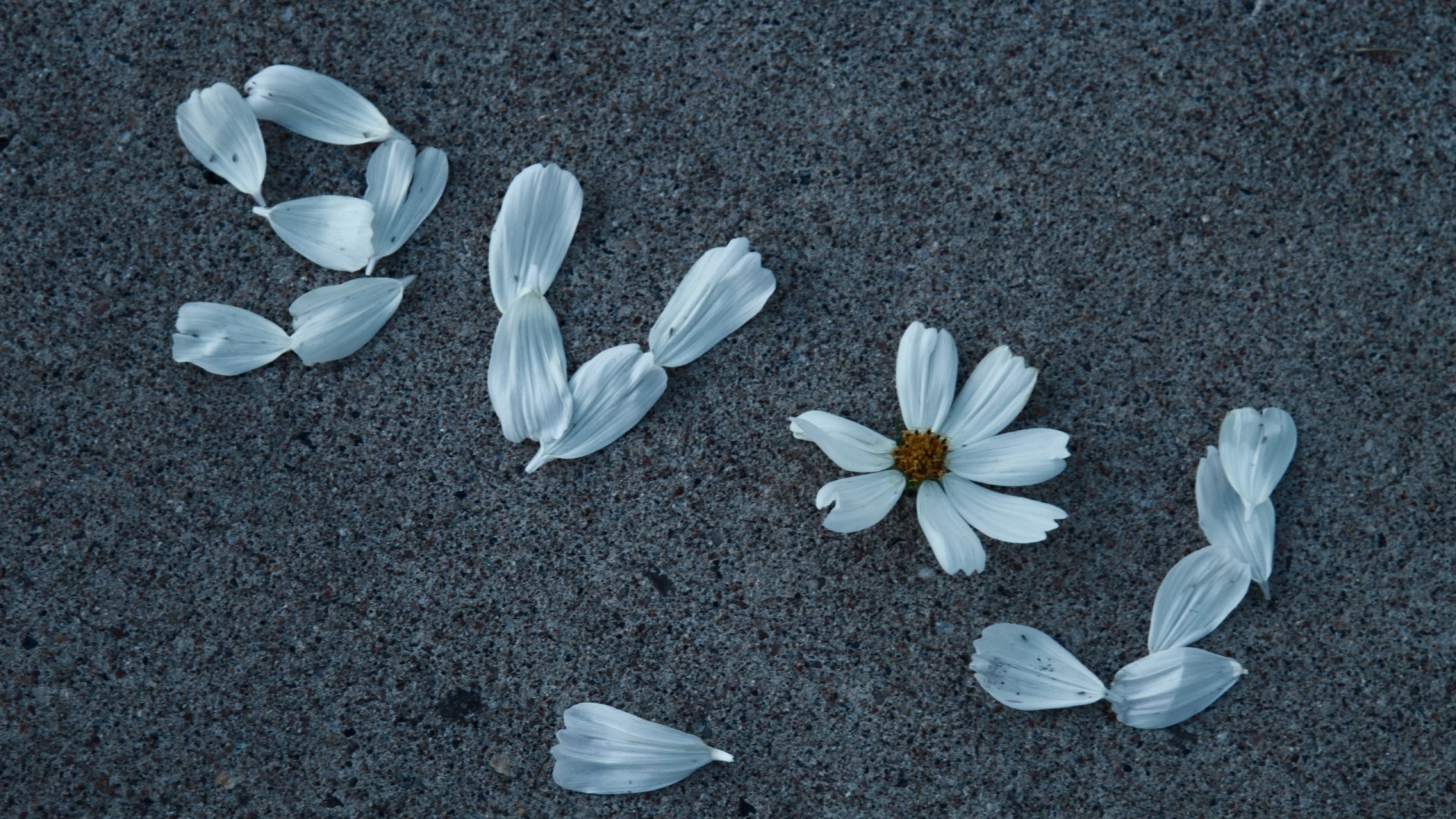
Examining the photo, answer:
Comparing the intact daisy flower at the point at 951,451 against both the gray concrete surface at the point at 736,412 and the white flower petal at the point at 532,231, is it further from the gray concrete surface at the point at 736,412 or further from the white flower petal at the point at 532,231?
the white flower petal at the point at 532,231

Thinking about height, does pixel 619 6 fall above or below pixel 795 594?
above

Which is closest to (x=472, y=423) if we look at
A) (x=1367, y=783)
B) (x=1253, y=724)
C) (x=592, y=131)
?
(x=592, y=131)

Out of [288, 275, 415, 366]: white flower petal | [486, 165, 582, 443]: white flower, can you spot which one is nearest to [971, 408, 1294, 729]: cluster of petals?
[486, 165, 582, 443]: white flower

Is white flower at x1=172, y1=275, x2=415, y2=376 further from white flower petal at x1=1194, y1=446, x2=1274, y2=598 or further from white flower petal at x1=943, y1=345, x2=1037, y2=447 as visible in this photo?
white flower petal at x1=1194, y1=446, x2=1274, y2=598

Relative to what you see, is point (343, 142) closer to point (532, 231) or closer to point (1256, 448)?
→ point (532, 231)

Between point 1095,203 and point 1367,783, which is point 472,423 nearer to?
point 1095,203
